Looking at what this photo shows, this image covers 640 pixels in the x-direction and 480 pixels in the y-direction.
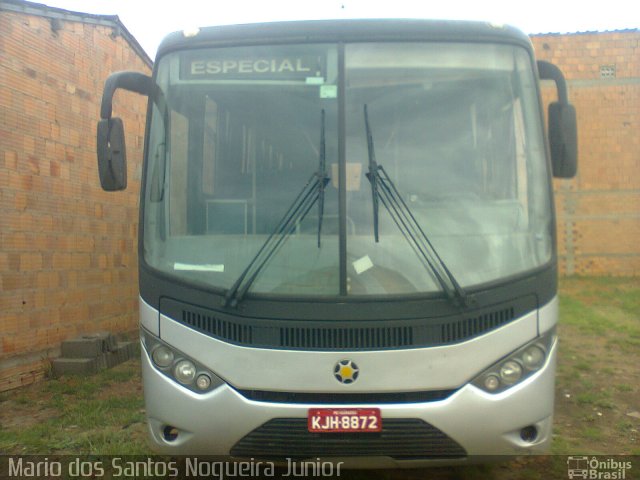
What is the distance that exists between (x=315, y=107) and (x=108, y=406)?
3.90m

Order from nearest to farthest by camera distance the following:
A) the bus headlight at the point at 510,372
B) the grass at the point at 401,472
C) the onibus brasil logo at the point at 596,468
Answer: the bus headlight at the point at 510,372 < the onibus brasil logo at the point at 596,468 < the grass at the point at 401,472

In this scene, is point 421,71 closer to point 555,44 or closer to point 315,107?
point 315,107

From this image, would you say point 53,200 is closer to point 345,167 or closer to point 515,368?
point 345,167

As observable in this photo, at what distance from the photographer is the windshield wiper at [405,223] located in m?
3.35

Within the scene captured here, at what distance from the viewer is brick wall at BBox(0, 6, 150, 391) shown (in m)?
6.64

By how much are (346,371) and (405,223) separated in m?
0.86

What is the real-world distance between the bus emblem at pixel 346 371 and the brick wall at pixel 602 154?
472 inches

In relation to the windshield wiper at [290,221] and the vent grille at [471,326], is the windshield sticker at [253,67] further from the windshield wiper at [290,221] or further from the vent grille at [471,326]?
the vent grille at [471,326]

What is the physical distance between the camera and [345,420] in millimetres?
3273

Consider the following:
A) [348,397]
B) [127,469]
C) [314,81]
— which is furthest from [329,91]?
[127,469]

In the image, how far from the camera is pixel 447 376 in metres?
3.28

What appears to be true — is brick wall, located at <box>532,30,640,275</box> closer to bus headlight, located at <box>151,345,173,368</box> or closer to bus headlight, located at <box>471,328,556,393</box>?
bus headlight, located at <box>471,328,556,393</box>

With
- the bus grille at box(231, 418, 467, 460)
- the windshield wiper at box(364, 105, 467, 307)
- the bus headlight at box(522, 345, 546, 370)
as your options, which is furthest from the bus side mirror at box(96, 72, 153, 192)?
the bus headlight at box(522, 345, 546, 370)

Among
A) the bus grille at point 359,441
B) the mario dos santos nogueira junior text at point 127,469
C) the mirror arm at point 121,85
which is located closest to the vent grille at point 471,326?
the bus grille at point 359,441
